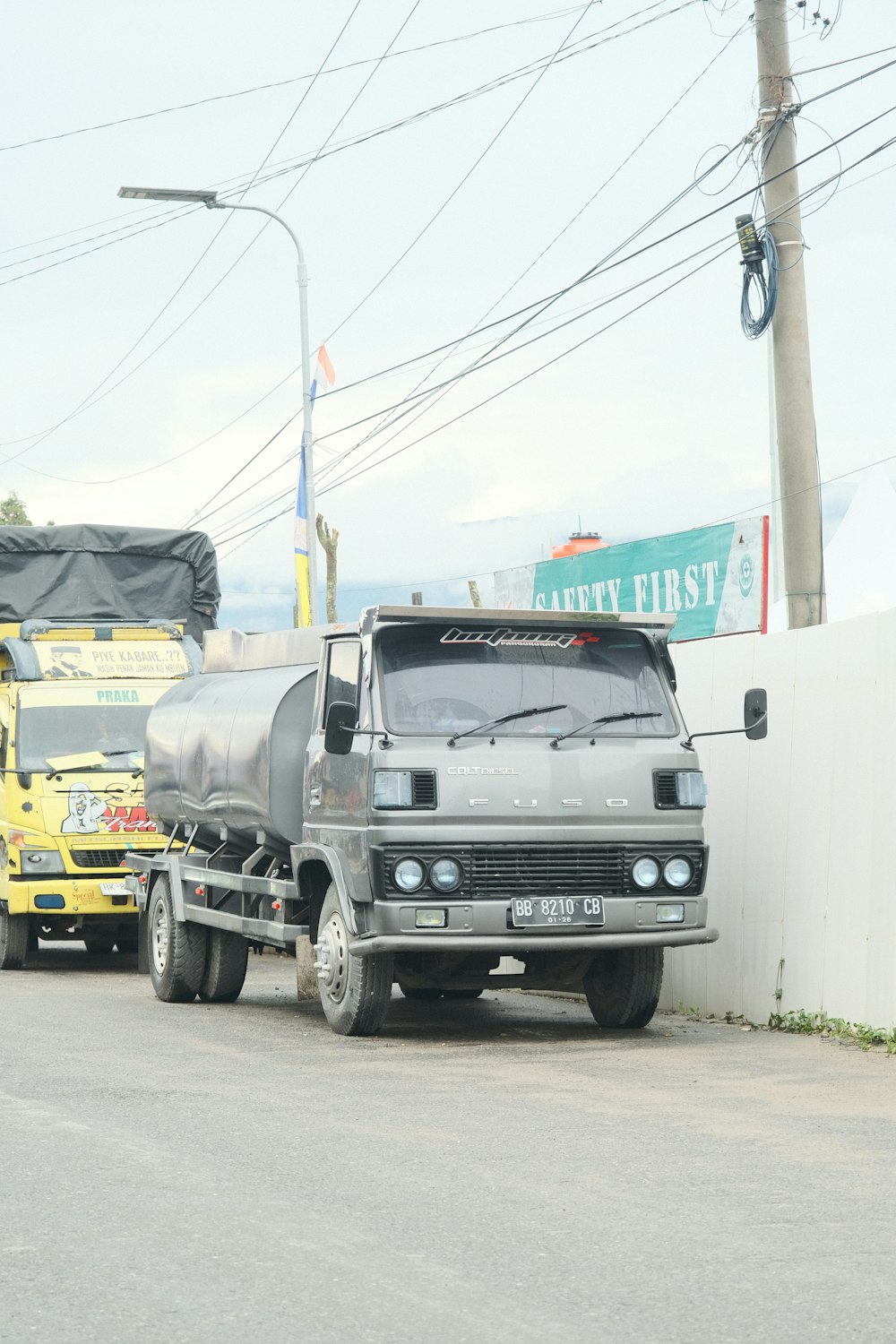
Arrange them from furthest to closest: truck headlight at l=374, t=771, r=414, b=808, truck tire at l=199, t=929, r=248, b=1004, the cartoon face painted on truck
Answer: the cartoon face painted on truck → truck tire at l=199, t=929, r=248, b=1004 → truck headlight at l=374, t=771, r=414, b=808

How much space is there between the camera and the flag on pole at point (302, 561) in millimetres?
25406

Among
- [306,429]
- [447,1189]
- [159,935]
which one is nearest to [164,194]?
[306,429]

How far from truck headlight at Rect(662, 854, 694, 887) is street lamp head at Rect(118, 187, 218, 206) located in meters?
13.3

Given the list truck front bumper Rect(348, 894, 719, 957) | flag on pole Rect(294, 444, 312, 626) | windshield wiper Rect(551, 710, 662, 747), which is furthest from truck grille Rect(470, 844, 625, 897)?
flag on pole Rect(294, 444, 312, 626)

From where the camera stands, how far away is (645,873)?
10.9m

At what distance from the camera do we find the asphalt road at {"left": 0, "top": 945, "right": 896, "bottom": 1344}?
16.7 feet

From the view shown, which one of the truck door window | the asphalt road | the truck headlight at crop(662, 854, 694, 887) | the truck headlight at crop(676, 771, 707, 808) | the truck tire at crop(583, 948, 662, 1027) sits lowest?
the asphalt road

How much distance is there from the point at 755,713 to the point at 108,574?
10.4 meters

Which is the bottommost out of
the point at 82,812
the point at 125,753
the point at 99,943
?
the point at 99,943

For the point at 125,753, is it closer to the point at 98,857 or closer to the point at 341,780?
the point at 98,857

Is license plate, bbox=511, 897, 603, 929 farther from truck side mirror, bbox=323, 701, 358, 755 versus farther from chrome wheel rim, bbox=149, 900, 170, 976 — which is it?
chrome wheel rim, bbox=149, 900, 170, 976

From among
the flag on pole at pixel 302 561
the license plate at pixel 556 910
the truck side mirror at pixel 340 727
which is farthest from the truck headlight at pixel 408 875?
the flag on pole at pixel 302 561

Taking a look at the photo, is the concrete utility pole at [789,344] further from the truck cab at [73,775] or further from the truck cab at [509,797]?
the truck cab at [73,775]

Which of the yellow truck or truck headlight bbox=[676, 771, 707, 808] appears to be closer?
truck headlight bbox=[676, 771, 707, 808]
